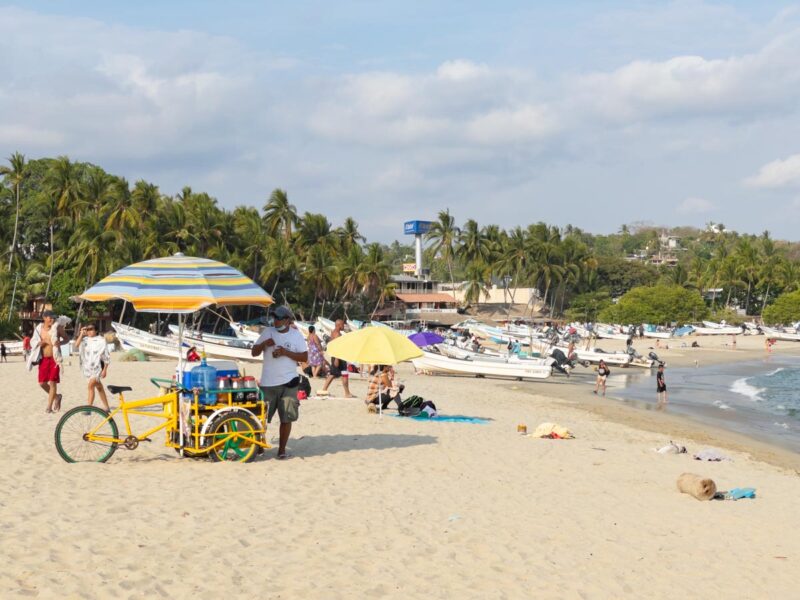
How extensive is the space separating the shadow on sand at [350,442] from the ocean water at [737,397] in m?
10.6

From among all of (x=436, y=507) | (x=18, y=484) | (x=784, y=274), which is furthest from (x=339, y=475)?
(x=784, y=274)

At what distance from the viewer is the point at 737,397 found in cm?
3086

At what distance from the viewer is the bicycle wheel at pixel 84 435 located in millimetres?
9352

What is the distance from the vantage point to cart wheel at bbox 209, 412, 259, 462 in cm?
964

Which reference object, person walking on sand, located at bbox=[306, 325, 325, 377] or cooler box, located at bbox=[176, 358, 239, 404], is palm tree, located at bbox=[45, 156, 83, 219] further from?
cooler box, located at bbox=[176, 358, 239, 404]

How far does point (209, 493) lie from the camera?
8.27 meters


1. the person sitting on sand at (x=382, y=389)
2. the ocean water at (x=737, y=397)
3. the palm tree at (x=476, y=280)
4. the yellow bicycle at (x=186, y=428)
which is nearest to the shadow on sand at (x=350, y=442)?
the yellow bicycle at (x=186, y=428)

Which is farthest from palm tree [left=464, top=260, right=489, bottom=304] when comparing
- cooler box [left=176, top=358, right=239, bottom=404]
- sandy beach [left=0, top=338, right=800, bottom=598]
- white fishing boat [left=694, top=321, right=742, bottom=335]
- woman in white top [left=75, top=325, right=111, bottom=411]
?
cooler box [left=176, top=358, right=239, bottom=404]

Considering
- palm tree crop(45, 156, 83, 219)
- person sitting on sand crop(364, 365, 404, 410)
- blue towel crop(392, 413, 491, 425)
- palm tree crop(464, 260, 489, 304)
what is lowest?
blue towel crop(392, 413, 491, 425)

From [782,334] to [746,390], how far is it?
171 ft

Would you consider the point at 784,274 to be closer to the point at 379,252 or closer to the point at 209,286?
the point at 379,252

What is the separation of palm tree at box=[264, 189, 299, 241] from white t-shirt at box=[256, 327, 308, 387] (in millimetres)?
64013

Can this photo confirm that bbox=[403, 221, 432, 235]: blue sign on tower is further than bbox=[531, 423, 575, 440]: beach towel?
Yes

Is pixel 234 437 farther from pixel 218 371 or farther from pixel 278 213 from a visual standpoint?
pixel 278 213
